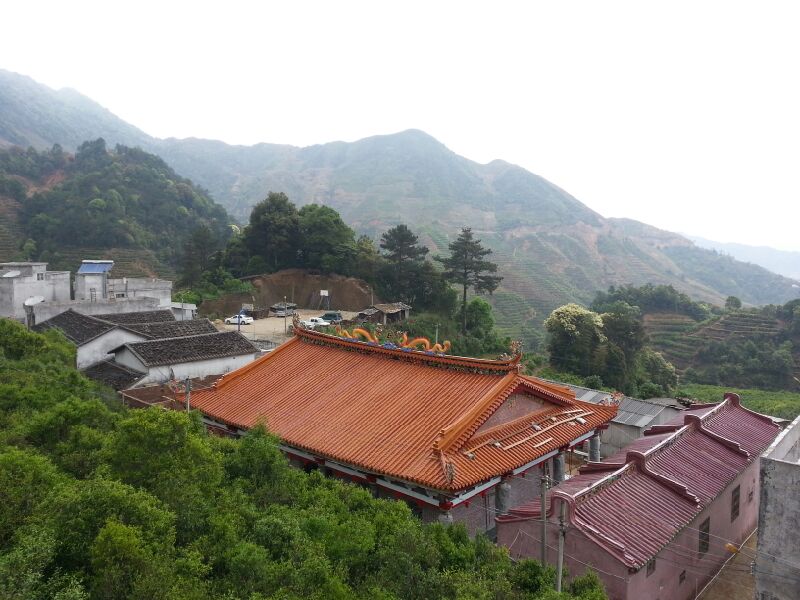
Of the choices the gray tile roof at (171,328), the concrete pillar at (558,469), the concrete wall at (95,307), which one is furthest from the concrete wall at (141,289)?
the concrete pillar at (558,469)

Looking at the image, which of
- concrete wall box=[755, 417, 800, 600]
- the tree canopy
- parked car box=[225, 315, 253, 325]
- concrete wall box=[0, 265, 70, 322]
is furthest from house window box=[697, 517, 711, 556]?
parked car box=[225, 315, 253, 325]

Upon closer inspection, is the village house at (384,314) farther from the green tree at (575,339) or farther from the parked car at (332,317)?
the green tree at (575,339)

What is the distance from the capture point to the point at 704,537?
1307 cm

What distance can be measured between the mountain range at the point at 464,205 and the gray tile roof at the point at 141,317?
41.4 metres

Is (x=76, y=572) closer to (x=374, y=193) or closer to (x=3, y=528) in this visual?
(x=3, y=528)

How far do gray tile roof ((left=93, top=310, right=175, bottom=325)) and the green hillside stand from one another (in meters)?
32.0

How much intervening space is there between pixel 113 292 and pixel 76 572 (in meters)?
42.6

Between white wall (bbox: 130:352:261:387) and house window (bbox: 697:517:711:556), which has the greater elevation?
house window (bbox: 697:517:711:556)

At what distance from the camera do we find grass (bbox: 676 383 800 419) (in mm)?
33197

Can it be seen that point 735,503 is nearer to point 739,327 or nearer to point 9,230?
point 739,327

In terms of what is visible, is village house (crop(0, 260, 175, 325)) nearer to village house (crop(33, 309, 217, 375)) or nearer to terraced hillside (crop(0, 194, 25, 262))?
village house (crop(33, 309, 217, 375))

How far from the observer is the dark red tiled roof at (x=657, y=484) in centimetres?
1081

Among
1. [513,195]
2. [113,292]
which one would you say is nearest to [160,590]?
[113,292]

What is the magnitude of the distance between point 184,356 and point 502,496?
18.9 metres
